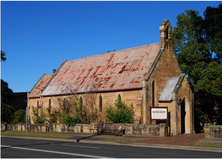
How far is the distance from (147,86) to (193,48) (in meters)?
12.2

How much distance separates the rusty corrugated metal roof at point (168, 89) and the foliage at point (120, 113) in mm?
3452

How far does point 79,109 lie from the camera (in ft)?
103

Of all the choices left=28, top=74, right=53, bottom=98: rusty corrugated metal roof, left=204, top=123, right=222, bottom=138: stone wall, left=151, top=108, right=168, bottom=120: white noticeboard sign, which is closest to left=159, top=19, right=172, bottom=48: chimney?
left=151, top=108, right=168, bottom=120: white noticeboard sign

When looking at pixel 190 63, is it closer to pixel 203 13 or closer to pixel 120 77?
pixel 203 13

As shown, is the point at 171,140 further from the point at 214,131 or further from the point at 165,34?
the point at 165,34

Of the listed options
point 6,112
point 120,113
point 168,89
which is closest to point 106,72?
point 120,113

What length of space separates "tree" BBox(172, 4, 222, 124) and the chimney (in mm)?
6150

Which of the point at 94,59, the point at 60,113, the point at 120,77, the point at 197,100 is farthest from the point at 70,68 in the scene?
the point at 197,100

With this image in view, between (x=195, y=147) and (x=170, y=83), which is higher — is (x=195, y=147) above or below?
below

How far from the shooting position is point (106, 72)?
33750 millimetres

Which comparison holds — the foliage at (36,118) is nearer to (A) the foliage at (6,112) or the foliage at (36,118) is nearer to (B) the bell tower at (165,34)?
(A) the foliage at (6,112)

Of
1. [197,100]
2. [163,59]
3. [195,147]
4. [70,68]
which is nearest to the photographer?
[195,147]

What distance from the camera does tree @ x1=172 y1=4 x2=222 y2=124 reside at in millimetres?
33344

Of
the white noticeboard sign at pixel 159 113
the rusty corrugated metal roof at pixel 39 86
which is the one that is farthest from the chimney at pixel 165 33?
the rusty corrugated metal roof at pixel 39 86
